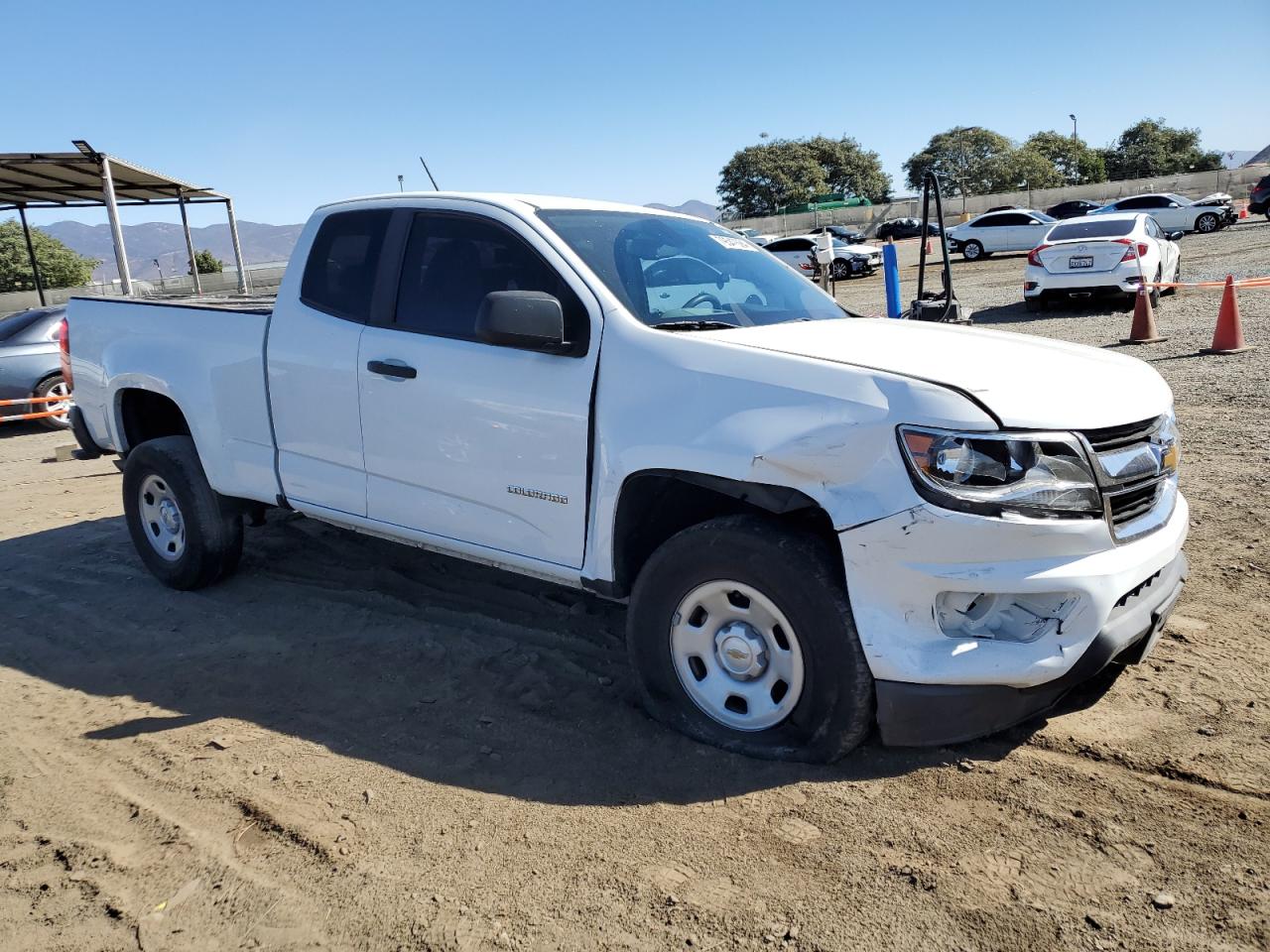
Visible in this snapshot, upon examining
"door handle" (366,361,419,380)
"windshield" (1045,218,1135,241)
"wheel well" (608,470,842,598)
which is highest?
"windshield" (1045,218,1135,241)

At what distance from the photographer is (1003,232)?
3042 centimetres

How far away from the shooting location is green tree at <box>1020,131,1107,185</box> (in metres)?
88.8

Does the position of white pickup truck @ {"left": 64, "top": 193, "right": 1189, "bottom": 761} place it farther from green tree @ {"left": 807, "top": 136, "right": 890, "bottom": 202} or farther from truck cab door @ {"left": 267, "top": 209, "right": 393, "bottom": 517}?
green tree @ {"left": 807, "top": 136, "right": 890, "bottom": 202}

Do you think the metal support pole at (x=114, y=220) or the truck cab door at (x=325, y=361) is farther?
the metal support pole at (x=114, y=220)

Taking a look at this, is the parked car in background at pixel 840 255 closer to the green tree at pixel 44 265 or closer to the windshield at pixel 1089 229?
the windshield at pixel 1089 229

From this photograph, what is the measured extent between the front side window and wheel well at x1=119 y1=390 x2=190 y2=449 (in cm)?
210

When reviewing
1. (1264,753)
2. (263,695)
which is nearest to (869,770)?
(1264,753)

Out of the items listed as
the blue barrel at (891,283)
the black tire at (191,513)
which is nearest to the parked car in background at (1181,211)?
the blue barrel at (891,283)

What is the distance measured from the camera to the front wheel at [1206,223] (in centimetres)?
3212

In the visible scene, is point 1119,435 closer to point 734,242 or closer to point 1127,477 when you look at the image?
point 1127,477

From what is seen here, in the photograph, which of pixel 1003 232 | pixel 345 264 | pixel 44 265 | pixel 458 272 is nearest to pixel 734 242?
pixel 458 272

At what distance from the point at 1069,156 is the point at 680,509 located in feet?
340

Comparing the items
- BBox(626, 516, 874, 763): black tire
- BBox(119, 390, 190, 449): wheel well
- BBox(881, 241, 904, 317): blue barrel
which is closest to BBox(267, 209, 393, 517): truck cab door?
BBox(119, 390, 190, 449): wheel well

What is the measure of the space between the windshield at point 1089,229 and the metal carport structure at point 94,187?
13730 millimetres
